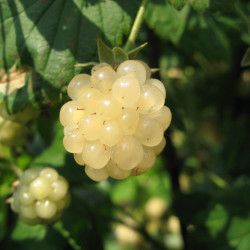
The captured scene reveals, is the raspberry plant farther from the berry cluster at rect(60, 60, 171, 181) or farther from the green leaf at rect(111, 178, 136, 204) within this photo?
the green leaf at rect(111, 178, 136, 204)

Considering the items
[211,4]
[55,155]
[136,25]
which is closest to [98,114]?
[136,25]

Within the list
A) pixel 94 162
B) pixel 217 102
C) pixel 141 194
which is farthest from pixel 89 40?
pixel 217 102

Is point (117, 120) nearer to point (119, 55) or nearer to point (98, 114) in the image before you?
point (98, 114)

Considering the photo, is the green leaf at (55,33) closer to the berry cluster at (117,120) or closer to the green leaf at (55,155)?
the berry cluster at (117,120)

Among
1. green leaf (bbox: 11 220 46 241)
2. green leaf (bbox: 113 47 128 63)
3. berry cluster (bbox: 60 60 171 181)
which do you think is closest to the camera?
berry cluster (bbox: 60 60 171 181)

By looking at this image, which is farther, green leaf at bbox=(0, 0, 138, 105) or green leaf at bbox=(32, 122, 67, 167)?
green leaf at bbox=(32, 122, 67, 167)

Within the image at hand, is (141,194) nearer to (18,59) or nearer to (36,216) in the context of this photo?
(36,216)

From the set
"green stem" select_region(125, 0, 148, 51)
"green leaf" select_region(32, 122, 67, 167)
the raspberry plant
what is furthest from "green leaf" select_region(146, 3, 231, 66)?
"green leaf" select_region(32, 122, 67, 167)

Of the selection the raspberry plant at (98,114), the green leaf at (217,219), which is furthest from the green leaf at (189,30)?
the green leaf at (217,219)
